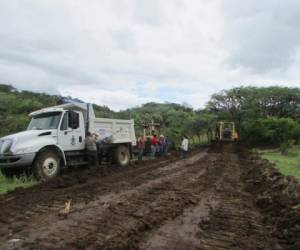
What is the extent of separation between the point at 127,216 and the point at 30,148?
570 cm

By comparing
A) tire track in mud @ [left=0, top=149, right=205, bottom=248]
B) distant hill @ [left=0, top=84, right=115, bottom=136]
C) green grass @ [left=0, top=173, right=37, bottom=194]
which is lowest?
tire track in mud @ [left=0, top=149, right=205, bottom=248]

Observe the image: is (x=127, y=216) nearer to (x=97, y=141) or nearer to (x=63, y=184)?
(x=63, y=184)

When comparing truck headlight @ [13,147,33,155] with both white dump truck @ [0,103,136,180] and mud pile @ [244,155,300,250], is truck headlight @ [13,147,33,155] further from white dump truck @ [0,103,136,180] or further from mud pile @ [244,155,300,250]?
mud pile @ [244,155,300,250]

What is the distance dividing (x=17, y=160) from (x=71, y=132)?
2.41m

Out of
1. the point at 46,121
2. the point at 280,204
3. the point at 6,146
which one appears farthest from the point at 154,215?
the point at 46,121

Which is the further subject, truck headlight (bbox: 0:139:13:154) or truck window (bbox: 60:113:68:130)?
truck window (bbox: 60:113:68:130)

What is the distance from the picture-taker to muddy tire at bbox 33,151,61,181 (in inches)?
446

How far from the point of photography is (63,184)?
1031 centimetres

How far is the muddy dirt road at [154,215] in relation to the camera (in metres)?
5.20

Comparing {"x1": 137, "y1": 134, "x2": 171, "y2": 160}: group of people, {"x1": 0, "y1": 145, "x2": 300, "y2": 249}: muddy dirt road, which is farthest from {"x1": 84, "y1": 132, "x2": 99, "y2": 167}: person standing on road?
{"x1": 137, "y1": 134, "x2": 171, "y2": 160}: group of people

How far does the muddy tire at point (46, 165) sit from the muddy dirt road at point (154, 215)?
0.76 meters

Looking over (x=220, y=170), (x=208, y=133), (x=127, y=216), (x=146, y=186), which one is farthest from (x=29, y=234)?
(x=208, y=133)

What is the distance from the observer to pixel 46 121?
41.9 ft

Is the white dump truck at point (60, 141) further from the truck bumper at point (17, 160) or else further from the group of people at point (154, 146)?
the group of people at point (154, 146)
